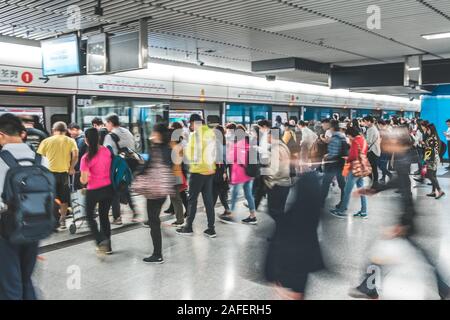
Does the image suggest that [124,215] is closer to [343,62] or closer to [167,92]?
[167,92]

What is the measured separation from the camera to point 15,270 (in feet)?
9.05

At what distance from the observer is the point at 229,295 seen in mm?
3502

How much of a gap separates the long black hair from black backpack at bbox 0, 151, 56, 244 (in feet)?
5.63

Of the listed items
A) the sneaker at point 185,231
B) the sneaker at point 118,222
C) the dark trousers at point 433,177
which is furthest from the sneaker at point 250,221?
the dark trousers at point 433,177

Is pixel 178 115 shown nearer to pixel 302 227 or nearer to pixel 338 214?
pixel 338 214

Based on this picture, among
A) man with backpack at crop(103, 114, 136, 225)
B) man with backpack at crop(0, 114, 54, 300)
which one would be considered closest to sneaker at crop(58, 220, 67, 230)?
man with backpack at crop(103, 114, 136, 225)

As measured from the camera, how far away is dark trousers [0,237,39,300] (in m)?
2.73

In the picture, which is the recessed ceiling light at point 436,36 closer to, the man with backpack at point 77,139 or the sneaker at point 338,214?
the sneaker at point 338,214

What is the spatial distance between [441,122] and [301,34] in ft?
30.7

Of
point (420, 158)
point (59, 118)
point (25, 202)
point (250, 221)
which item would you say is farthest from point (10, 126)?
point (420, 158)

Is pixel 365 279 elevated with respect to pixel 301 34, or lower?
lower

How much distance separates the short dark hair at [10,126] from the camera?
2.89 m
